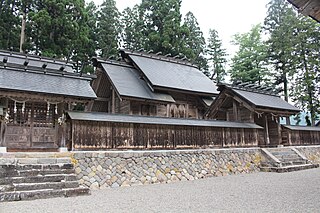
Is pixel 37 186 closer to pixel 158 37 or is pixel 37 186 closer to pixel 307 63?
pixel 158 37

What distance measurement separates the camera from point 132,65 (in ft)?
58.7

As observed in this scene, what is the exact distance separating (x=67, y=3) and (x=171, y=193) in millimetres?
18914

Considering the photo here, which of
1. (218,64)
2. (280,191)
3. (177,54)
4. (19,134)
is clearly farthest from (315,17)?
(218,64)

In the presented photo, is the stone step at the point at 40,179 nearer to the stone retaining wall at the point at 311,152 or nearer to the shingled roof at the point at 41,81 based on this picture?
the shingled roof at the point at 41,81

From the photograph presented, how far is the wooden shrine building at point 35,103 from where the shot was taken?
8.84m

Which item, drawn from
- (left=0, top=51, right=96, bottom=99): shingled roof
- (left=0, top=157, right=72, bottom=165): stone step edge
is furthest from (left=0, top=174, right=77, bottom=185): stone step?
(left=0, top=51, right=96, bottom=99): shingled roof

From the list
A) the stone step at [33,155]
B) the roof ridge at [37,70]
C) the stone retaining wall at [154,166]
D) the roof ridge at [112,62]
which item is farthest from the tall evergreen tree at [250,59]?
the stone step at [33,155]

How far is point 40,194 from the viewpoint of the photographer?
21.6 feet

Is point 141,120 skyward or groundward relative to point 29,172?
skyward

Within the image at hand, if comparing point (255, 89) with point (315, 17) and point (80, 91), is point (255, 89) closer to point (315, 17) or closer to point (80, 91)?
point (80, 91)

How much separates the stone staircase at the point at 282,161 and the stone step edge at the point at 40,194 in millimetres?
9695

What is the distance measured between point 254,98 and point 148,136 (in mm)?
7963

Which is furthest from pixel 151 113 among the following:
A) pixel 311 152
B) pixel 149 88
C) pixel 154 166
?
pixel 311 152

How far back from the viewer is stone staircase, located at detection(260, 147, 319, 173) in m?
12.7
